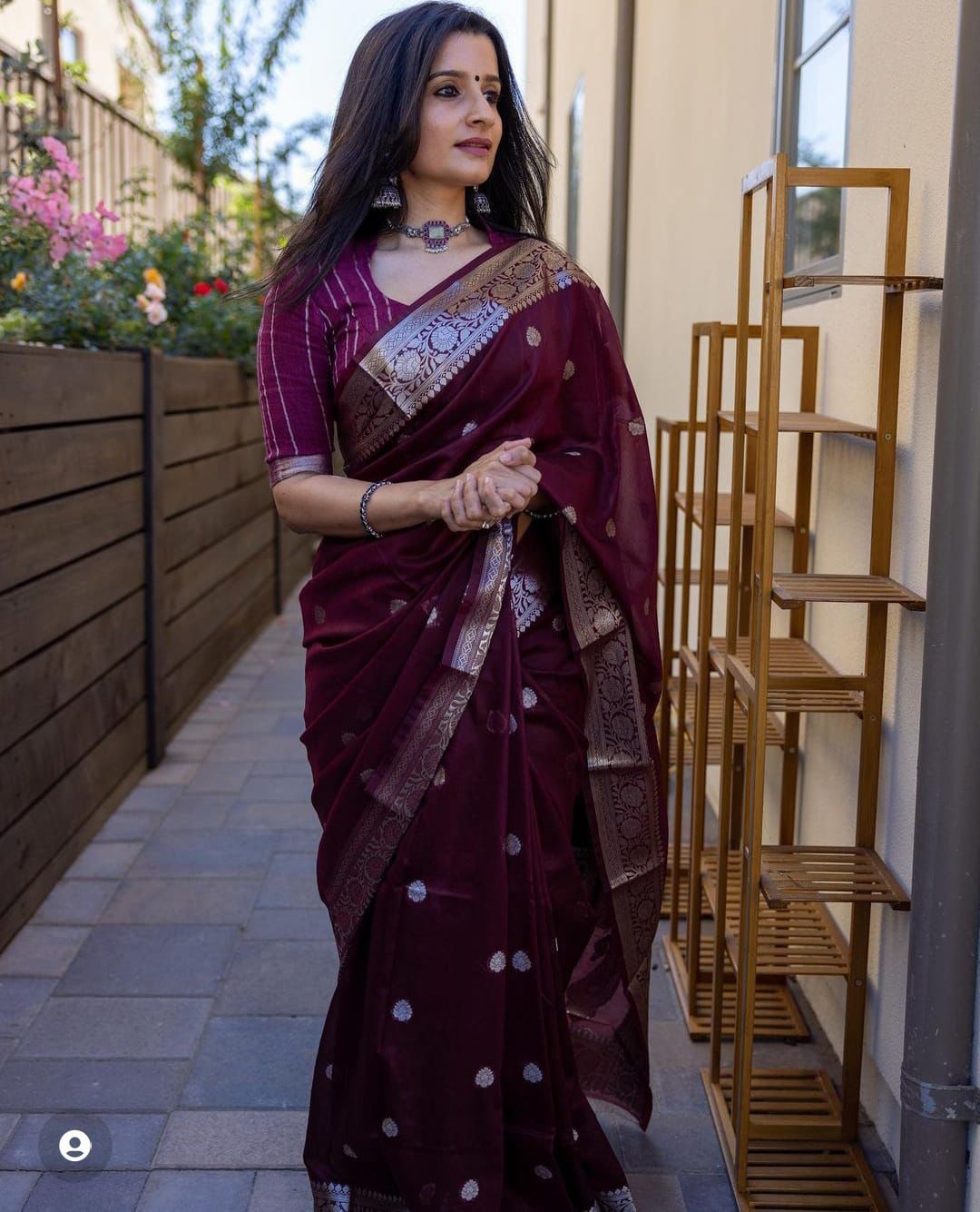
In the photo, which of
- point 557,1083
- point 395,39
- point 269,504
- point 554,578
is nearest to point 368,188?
point 395,39

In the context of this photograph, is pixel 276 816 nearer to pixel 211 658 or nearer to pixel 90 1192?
pixel 211 658

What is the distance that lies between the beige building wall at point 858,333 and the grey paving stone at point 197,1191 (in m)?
1.05

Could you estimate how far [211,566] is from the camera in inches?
226

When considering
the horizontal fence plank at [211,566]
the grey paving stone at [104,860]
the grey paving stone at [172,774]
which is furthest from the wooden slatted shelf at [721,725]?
the horizontal fence plank at [211,566]

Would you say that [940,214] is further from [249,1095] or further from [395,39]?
[249,1095]

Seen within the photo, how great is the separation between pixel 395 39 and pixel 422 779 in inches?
41.0

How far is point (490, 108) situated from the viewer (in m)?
2.10

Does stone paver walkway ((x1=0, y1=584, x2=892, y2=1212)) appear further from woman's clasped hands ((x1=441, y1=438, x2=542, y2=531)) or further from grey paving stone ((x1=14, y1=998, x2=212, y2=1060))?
woman's clasped hands ((x1=441, y1=438, x2=542, y2=531))

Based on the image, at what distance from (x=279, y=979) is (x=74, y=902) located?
71cm

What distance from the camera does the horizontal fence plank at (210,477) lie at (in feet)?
16.3

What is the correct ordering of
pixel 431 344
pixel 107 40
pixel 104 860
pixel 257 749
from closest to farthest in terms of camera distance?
pixel 431 344 < pixel 104 860 < pixel 257 749 < pixel 107 40

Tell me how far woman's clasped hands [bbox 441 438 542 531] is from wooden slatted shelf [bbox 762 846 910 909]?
687mm

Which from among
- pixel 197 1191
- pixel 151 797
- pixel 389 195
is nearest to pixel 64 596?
pixel 151 797

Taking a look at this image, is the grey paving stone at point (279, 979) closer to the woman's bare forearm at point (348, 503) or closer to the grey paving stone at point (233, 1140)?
the grey paving stone at point (233, 1140)
